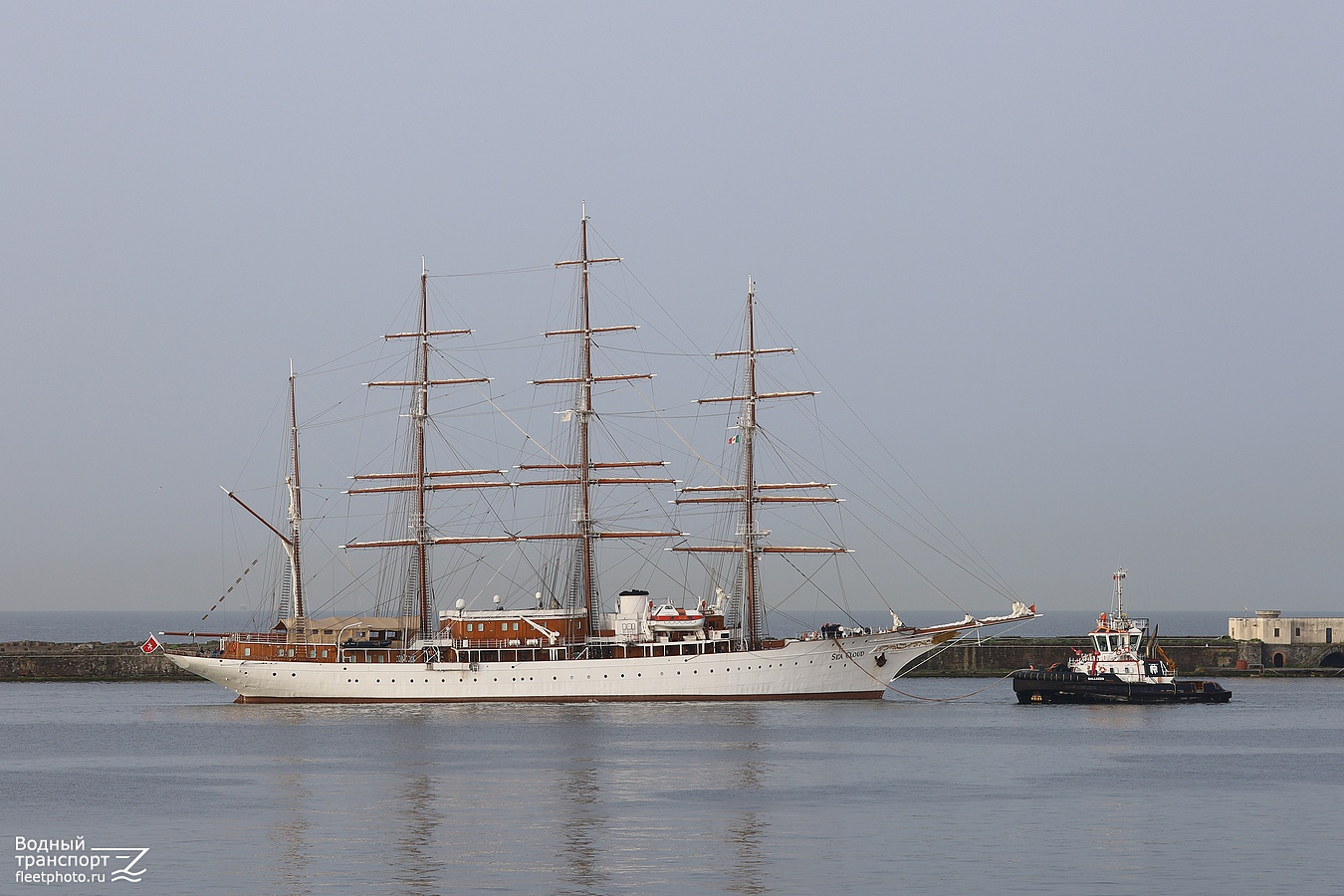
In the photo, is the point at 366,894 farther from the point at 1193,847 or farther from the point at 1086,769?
the point at 1086,769

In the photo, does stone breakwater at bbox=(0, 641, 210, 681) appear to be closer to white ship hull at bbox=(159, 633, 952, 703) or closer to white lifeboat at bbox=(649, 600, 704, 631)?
white ship hull at bbox=(159, 633, 952, 703)

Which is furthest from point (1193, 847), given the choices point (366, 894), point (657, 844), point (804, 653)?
point (804, 653)

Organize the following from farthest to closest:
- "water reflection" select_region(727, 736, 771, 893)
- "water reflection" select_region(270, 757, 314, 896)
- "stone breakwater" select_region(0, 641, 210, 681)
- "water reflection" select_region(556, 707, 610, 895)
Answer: "stone breakwater" select_region(0, 641, 210, 681) → "water reflection" select_region(556, 707, 610, 895) → "water reflection" select_region(270, 757, 314, 896) → "water reflection" select_region(727, 736, 771, 893)

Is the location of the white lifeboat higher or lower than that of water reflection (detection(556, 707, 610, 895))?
higher

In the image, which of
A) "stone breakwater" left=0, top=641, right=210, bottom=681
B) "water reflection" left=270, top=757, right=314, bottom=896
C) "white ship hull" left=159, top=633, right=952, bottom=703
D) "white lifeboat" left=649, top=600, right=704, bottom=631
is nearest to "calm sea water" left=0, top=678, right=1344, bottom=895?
"water reflection" left=270, top=757, right=314, bottom=896

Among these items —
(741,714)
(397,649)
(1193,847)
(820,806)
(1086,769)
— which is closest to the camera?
(1193,847)

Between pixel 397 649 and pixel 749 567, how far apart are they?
751 inches

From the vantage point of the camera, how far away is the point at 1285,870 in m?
33.3

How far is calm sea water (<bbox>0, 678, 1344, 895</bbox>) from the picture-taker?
3244 centimetres

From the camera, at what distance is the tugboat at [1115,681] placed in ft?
240

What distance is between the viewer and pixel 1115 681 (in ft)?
240

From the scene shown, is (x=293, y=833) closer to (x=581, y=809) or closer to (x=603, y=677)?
(x=581, y=809)

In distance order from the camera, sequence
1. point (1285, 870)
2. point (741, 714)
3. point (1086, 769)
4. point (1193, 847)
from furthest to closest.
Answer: point (741, 714)
point (1086, 769)
point (1193, 847)
point (1285, 870)

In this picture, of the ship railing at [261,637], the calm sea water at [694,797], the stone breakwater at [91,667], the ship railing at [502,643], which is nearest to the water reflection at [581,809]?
the calm sea water at [694,797]
